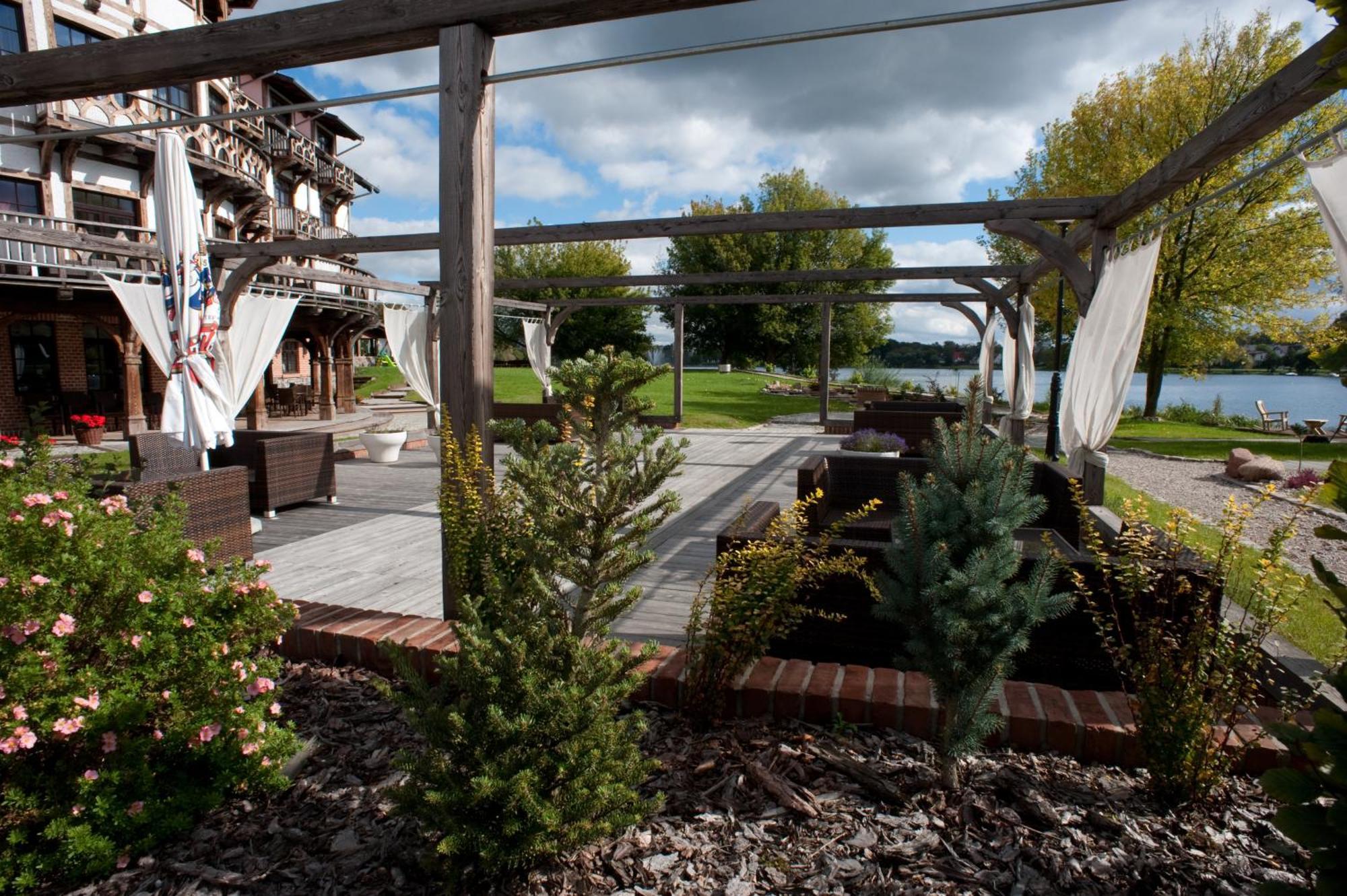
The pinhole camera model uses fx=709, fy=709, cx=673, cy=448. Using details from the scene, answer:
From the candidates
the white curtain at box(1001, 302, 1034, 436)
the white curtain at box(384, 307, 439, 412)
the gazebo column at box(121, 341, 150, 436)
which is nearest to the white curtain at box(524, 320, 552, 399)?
the white curtain at box(384, 307, 439, 412)

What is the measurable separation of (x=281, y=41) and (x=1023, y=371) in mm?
9289

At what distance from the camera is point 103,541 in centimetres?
204

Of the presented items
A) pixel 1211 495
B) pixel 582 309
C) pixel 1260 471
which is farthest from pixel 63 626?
pixel 582 309

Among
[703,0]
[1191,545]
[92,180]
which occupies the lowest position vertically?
[1191,545]

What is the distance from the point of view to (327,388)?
796 inches

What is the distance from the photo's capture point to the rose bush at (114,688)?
1.74 m

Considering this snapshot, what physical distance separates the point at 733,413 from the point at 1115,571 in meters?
18.0

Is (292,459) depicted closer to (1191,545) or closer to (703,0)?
(703,0)

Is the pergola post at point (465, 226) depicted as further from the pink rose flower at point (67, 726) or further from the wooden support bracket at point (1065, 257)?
the wooden support bracket at point (1065, 257)

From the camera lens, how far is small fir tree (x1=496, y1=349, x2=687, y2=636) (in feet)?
6.23

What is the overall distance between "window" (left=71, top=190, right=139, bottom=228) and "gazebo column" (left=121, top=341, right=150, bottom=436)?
119 inches

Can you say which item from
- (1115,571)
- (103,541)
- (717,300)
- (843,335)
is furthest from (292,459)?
(843,335)

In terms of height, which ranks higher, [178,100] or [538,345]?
[178,100]

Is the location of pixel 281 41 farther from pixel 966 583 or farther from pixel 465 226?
pixel 966 583
